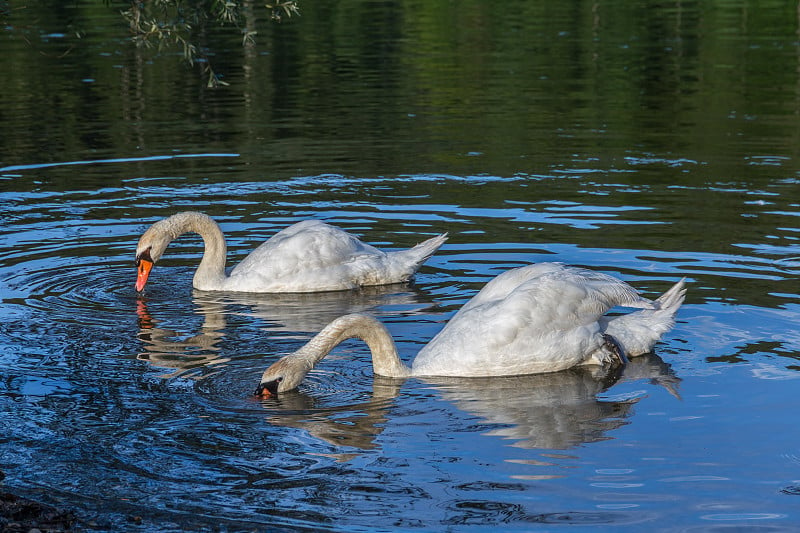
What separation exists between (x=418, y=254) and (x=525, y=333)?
393cm

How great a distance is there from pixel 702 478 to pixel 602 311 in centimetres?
301

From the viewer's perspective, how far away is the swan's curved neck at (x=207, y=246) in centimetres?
1480

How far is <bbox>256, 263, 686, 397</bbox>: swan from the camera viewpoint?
11.0 metres

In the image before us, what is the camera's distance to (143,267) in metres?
14.7

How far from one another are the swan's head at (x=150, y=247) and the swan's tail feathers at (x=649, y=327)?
574 cm

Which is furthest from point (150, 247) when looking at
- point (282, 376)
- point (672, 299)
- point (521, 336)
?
point (672, 299)

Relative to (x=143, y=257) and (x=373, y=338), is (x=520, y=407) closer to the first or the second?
(x=373, y=338)

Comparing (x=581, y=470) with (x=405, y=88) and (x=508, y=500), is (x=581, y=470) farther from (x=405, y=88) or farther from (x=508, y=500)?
(x=405, y=88)

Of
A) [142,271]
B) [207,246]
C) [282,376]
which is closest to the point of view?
[282,376]

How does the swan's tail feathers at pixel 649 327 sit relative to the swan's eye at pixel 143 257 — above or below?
below

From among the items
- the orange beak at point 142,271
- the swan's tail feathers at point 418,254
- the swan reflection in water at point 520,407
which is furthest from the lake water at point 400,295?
the swan's tail feathers at point 418,254

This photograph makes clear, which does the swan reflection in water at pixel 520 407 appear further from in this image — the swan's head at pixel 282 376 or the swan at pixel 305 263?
the swan at pixel 305 263

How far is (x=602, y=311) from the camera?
37.7ft

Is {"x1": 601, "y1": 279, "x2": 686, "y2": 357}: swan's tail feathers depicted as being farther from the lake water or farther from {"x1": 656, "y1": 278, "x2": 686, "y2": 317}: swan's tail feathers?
the lake water
